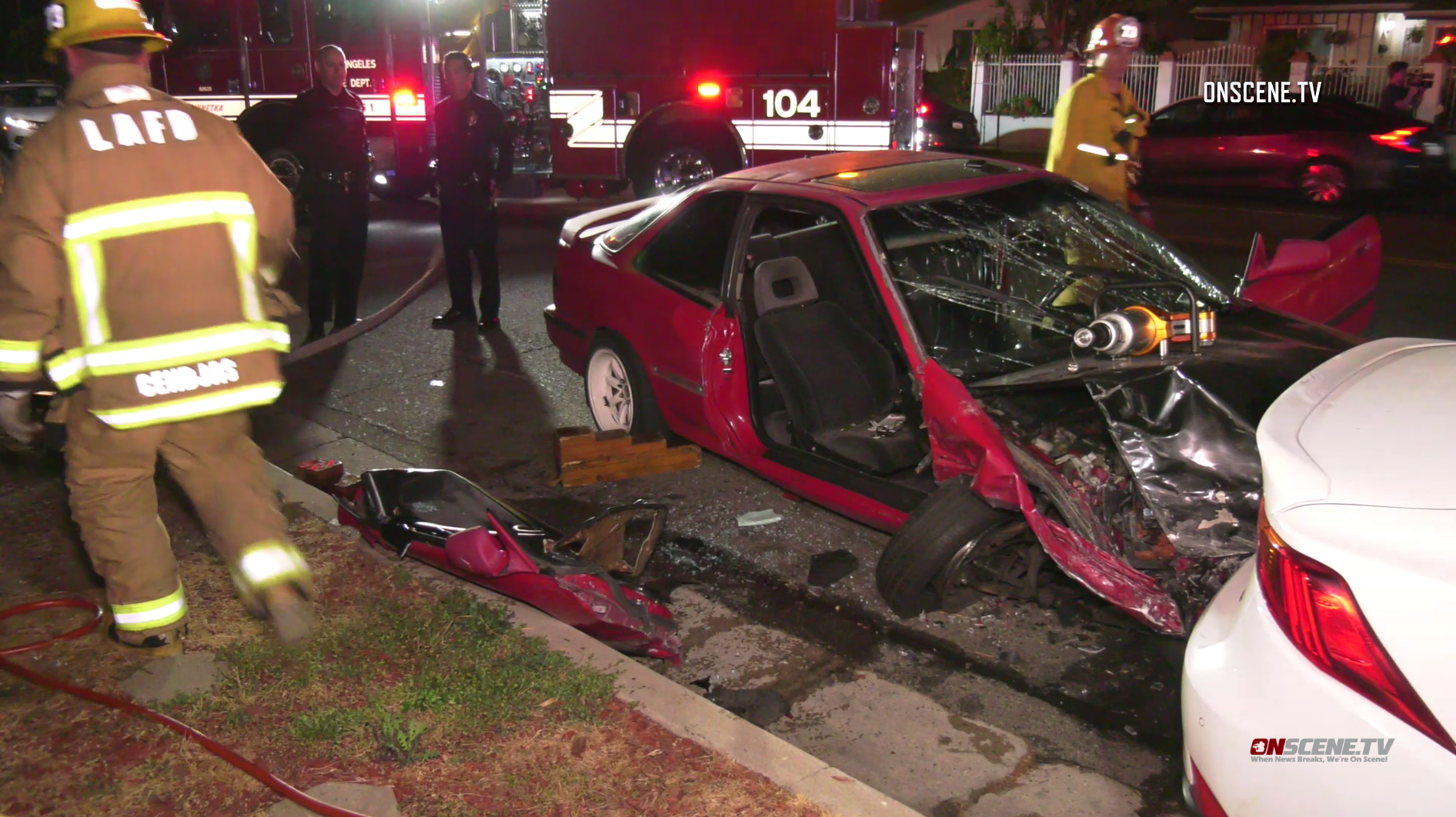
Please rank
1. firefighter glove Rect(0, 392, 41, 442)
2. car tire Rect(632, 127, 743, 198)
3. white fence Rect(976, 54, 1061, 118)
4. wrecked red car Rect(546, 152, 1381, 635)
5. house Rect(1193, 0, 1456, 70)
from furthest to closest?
white fence Rect(976, 54, 1061, 118)
house Rect(1193, 0, 1456, 70)
car tire Rect(632, 127, 743, 198)
firefighter glove Rect(0, 392, 41, 442)
wrecked red car Rect(546, 152, 1381, 635)

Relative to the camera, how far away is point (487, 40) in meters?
13.6

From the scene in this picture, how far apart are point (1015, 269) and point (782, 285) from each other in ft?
3.04

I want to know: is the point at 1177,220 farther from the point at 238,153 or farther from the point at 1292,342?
the point at 238,153

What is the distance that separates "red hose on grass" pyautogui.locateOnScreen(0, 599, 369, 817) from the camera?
281 cm

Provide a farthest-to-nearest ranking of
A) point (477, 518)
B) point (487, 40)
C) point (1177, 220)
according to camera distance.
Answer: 1. point (487, 40)
2. point (1177, 220)
3. point (477, 518)

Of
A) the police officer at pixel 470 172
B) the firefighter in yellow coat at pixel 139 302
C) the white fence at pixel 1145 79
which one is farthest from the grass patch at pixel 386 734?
the white fence at pixel 1145 79

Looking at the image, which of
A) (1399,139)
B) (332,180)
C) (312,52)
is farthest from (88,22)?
(1399,139)

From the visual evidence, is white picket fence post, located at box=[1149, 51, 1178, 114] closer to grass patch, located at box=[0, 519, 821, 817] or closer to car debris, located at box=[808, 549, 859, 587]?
car debris, located at box=[808, 549, 859, 587]

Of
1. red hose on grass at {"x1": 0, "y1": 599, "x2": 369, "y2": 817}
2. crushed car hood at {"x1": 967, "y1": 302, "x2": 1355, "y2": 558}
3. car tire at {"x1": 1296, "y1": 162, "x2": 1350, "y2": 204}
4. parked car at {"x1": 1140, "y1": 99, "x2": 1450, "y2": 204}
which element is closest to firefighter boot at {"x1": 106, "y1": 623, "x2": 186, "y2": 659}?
red hose on grass at {"x1": 0, "y1": 599, "x2": 369, "y2": 817}

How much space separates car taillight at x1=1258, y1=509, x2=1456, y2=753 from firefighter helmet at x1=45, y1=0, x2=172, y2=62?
3.05 meters

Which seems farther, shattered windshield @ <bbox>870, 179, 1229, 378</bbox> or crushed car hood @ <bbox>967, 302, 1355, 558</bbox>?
shattered windshield @ <bbox>870, 179, 1229, 378</bbox>

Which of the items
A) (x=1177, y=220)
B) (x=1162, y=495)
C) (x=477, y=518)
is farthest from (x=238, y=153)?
(x=1177, y=220)

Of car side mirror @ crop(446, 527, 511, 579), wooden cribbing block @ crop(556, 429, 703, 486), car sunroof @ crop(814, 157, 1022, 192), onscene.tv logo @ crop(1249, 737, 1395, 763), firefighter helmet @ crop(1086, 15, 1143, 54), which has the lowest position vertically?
wooden cribbing block @ crop(556, 429, 703, 486)

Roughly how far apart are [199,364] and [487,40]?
11.3 metres
